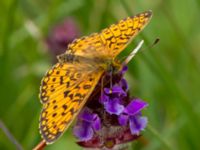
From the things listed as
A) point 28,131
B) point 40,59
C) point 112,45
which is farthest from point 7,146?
point 112,45

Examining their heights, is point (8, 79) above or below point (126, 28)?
below

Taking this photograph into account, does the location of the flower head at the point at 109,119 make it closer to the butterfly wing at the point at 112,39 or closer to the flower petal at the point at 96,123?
the flower petal at the point at 96,123

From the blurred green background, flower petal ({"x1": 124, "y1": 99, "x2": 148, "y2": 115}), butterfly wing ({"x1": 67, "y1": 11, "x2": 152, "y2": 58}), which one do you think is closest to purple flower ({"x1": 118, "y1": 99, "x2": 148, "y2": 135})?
flower petal ({"x1": 124, "y1": 99, "x2": 148, "y2": 115})

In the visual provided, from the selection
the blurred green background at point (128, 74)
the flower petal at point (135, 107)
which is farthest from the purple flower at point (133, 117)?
the blurred green background at point (128, 74)

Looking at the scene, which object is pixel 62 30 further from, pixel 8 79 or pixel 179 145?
pixel 179 145

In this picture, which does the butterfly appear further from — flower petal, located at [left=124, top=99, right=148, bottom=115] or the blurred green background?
the blurred green background

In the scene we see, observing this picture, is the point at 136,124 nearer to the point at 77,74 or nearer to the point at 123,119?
the point at 123,119
